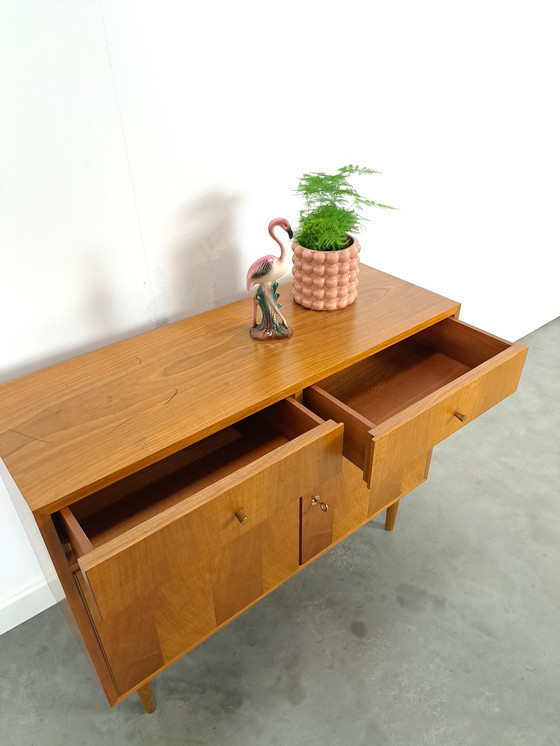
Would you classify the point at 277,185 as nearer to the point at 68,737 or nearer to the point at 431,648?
the point at 431,648

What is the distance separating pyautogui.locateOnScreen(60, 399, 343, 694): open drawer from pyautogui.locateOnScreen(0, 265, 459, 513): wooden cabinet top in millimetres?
72

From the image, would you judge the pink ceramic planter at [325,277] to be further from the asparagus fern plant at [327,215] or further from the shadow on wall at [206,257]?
the shadow on wall at [206,257]

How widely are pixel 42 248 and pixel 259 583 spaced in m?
0.73

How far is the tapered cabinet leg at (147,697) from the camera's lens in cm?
106

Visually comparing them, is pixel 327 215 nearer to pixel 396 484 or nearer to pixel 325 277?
pixel 325 277

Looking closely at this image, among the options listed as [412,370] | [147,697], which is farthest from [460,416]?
[147,697]

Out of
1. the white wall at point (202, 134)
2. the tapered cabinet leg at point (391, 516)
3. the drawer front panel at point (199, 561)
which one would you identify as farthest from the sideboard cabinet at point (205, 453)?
the tapered cabinet leg at point (391, 516)

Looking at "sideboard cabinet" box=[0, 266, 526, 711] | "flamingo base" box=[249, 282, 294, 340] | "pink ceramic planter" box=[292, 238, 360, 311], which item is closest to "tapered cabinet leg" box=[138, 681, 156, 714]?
"sideboard cabinet" box=[0, 266, 526, 711]

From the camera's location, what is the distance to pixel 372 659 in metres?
1.20

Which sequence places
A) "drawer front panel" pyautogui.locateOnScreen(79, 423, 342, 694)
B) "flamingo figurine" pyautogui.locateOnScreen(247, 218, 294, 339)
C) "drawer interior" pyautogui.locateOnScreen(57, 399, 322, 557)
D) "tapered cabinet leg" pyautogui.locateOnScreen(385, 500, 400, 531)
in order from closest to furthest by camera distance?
1. "drawer front panel" pyautogui.locateOnScreen(79, 423, 342, 694)
2. "drawer interior" pyautogui.locateOnScreen(57, 399, 322, 557)
3. "flamingo figurine" pyautogui.locateOnScreen(247, 218, 294, 339)
4. "tapered cabinet leg" pyautogui.locateOnScreen(385, 500, 400, 531)

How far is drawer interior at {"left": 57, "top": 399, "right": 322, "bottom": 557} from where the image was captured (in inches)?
33.6

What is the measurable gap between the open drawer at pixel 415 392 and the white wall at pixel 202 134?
0.39 meters

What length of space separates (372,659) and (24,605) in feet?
2.80

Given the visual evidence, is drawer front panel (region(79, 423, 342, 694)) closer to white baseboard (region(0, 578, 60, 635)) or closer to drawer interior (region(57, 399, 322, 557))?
drawer interior (region(57, 399, 322, 557))
